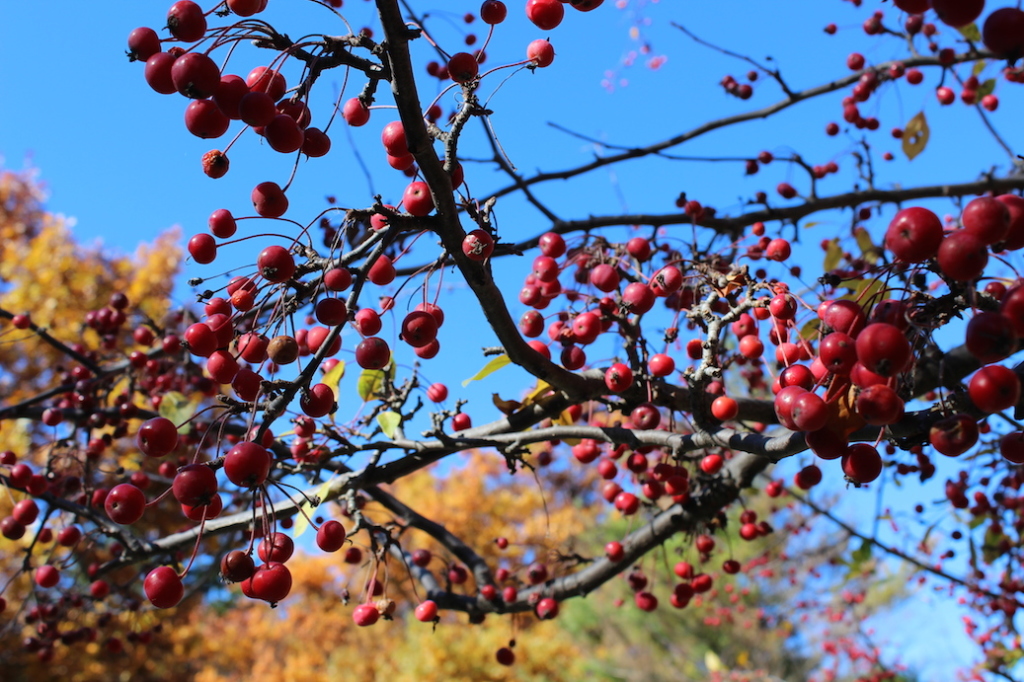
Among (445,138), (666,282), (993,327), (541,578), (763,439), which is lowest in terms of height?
(993,327)

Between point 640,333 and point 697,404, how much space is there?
17.2 inches

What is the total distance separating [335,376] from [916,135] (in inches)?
153

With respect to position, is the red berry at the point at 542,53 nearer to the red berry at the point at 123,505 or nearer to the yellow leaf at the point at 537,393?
the yellow leaf at the point at 537,393

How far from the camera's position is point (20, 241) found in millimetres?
13320

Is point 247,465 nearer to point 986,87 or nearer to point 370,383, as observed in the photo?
point 370,383

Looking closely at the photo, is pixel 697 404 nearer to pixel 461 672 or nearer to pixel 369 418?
pixel 369 418

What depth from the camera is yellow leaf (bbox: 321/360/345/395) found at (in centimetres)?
243

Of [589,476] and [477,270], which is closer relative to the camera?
[477,270]

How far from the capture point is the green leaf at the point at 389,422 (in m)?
2.41

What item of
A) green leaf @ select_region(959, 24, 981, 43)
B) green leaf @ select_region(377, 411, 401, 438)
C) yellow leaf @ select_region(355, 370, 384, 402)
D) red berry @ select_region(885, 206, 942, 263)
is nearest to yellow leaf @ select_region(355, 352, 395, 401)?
yellow leaf @ select_region(355, 370, 384, 402)

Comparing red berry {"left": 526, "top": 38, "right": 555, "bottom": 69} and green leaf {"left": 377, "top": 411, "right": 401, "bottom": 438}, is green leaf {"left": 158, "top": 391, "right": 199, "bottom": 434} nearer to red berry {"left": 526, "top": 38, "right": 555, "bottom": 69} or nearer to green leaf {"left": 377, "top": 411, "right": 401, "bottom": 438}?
green leaf {"left": 377, "top": 411, "right": 401, "bottom": 438}

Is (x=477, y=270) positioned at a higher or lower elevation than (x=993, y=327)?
higher

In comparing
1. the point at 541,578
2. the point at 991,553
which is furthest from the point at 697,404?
the point at 991,553

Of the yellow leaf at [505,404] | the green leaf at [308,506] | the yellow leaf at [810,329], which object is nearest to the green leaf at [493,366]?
the yellow leaf at [505,404]
